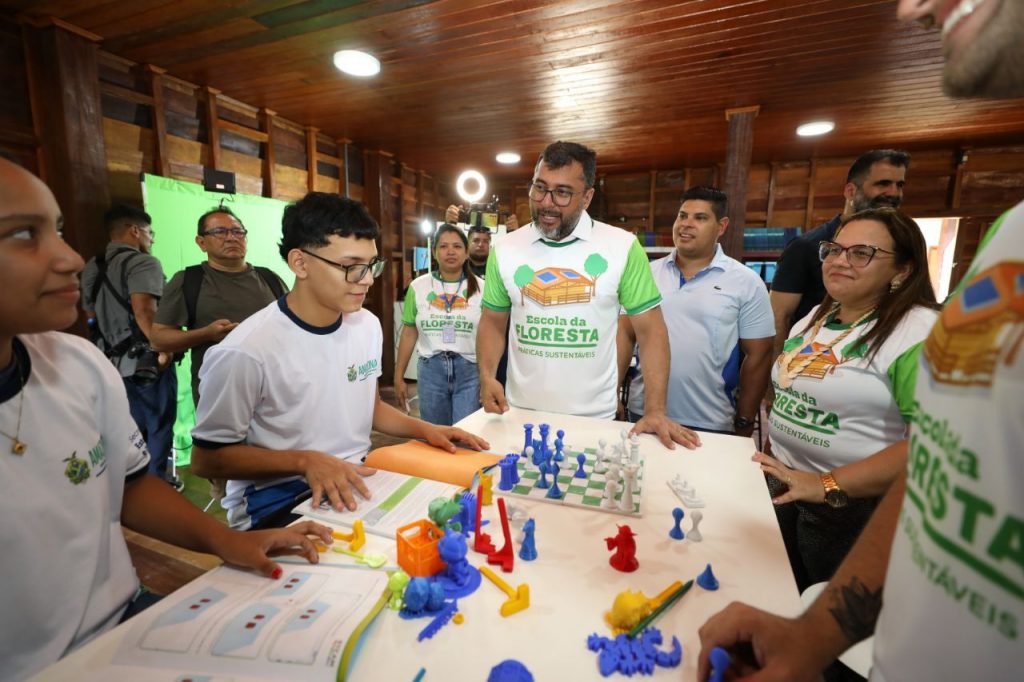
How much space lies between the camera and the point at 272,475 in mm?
1647

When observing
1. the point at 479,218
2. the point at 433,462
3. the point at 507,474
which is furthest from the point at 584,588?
the point at 479,218

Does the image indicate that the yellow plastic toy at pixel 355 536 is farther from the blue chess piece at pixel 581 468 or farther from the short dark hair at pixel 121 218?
the short dark hair at pixel 121 218

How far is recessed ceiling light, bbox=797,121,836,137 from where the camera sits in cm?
562

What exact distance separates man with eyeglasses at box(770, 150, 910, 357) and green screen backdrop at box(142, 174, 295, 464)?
479cm

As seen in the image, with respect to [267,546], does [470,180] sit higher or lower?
higher

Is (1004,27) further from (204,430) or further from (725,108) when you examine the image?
(725,108)

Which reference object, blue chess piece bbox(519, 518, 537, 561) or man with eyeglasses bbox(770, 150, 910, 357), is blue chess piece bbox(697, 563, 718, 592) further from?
man with eyeglasses bbox(770, 150, 910, 357)

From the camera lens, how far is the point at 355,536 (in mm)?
1184

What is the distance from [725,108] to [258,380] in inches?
218

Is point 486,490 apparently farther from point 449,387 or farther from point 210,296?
point 210,296

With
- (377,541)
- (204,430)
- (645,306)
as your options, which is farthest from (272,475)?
(645,306)

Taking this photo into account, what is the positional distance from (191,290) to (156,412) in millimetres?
1058

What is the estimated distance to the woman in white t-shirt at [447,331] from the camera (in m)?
3.80

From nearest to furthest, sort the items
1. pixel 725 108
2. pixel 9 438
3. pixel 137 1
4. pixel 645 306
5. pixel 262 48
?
pixel 9 438 < pixel 645 306 < pixel 137 1 < pixel 262 48 < pixel 725 108
